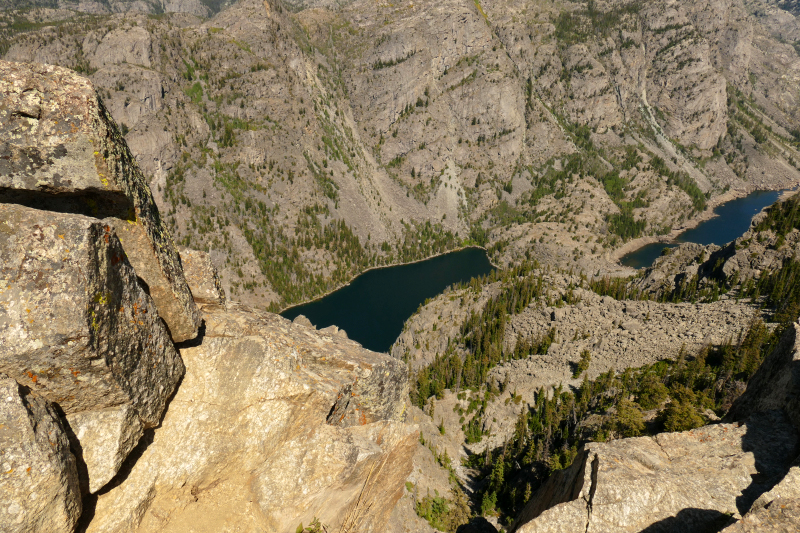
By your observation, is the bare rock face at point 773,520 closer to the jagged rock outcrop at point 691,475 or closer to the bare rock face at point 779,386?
the jagged rock outcrop at point 691,475

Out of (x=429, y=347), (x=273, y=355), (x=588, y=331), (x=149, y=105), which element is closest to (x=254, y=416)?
(x=273, y=355)

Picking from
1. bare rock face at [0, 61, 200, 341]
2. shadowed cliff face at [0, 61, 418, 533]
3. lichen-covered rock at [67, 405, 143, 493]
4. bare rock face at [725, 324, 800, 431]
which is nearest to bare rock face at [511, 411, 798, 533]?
bare rock face at [725, 324, 800, 431]

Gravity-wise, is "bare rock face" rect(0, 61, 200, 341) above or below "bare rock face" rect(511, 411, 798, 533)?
above

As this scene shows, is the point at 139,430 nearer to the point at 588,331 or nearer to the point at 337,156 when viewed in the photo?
the point at 588,331

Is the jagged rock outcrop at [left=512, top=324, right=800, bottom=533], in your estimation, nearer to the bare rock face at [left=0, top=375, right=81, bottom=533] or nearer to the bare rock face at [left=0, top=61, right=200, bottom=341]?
the bare rock face at [left=0, top=375, right=81, bottom=533]

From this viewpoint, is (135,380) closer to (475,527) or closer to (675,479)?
(675,479)

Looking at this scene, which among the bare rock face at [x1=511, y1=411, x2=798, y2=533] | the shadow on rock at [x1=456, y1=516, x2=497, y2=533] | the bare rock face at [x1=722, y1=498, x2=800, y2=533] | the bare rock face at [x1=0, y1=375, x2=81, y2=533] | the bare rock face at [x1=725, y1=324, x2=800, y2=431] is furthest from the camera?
the shadow on rock at [x1=456, y1=516, x2=497, y2=533]

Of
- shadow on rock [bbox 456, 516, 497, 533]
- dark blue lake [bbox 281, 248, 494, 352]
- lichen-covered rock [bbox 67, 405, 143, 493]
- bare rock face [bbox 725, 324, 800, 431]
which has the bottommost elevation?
dark blue lake [bbox 281, 248, 494, 352]

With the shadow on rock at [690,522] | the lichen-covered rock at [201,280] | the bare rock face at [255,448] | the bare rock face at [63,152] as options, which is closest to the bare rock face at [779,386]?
the shadow on rock at [690,522]
